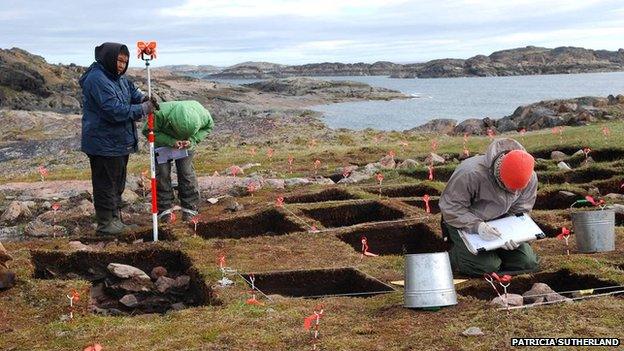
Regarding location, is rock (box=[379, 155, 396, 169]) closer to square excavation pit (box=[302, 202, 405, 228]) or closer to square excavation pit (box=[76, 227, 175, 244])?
square excavation pit (box=[302, 202, 405, 228])

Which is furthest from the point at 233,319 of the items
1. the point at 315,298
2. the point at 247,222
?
the point at 247,222

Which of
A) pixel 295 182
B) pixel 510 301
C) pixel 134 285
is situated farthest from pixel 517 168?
pixel 295 182

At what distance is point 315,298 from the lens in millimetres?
7957

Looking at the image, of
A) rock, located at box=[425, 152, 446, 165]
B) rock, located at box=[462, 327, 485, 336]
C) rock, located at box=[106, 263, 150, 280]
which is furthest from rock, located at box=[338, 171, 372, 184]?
rock, located at box=[462, 327, 485, 336]

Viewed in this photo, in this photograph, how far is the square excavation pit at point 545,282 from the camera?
775 centimetres

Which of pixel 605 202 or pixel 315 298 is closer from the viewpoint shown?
pixel 315 298

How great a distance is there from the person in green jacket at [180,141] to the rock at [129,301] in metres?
3.51

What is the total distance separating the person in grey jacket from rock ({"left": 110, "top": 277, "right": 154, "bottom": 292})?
11.6 ft

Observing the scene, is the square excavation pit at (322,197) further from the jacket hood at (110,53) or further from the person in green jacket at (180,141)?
the jacket hood at (110,53)

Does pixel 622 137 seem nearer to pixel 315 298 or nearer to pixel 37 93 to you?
pixel 315 298

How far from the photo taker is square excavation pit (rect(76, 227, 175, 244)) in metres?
11.1

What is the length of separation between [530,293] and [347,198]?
21.7ft

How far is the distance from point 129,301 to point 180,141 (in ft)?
12.9

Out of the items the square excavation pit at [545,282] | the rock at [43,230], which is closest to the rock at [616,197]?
the square excavation pit at [545,282]
